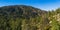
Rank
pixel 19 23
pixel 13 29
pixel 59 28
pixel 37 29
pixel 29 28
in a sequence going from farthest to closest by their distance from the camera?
pixel 19 23 → pixel 13 29 → pixel 29 28 → pixel 37 29 → pixel 59 28

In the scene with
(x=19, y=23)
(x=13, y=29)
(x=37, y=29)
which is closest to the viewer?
(x=37, y=29)

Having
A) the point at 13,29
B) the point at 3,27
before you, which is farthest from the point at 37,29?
the point at 3,27

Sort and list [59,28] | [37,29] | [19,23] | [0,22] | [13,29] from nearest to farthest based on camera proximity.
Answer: [59,28], [37,29], [13,29], [19,23], [0,22]

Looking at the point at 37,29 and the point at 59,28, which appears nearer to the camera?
the point at 59,28

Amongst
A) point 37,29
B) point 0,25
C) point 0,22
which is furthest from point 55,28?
point 0,22

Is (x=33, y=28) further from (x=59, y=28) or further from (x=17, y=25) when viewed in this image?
(x=59, y=28)

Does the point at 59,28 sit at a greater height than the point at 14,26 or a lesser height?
greater

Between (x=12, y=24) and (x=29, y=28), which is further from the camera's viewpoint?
(x=12, y=24)

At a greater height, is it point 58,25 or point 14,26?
point 58,25

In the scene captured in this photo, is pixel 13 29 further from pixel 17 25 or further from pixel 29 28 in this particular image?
pixel 29 28
